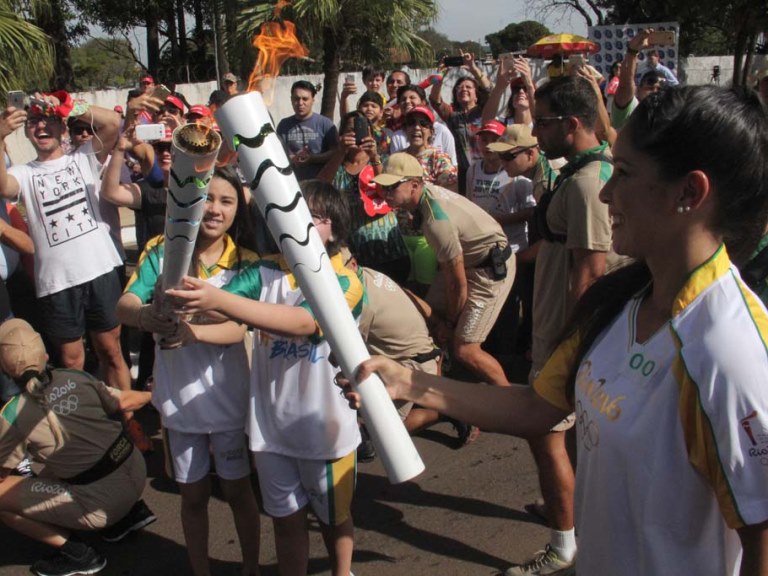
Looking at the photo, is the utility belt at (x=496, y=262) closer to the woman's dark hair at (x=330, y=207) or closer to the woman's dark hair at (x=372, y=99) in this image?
the woman's dark hair at (x=330, y=207)

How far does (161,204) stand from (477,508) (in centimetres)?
285

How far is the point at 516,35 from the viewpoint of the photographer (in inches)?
2416

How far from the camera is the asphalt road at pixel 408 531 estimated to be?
3504mm

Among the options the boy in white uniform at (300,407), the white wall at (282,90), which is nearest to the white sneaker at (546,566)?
the boy in white uniform at (300,407)

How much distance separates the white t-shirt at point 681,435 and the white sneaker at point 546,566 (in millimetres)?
1710

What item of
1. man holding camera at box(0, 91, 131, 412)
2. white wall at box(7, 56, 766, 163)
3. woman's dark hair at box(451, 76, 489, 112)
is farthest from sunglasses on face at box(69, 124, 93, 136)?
white wall at box(7, 56, 766, 163)

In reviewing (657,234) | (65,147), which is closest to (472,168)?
(65,147)

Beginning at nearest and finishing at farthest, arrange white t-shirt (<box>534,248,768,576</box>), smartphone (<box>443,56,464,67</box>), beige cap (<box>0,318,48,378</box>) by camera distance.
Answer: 1. white t-shirt (<box>534,248,768,576</box>)
2. beige cap (<box>0,318,48,378</box>)
3. smartphone (<box>443,56,464,67</box>)

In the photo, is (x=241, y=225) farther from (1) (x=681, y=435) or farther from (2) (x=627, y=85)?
(2) (x=627, y=85)

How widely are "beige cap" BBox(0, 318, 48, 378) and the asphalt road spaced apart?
94 centimetres

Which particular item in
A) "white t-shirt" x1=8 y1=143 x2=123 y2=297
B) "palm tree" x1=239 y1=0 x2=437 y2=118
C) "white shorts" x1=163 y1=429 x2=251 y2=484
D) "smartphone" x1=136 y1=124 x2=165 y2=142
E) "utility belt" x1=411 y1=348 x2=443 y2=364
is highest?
"palm tree" x1=239 y1=0 x2=437 y2=118

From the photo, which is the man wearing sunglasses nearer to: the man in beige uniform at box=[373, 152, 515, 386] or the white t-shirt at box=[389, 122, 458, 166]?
the man in beige uniform at box=[373, 152, 515, 386]

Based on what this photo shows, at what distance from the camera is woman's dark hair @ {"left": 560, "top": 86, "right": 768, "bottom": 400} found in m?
1.42

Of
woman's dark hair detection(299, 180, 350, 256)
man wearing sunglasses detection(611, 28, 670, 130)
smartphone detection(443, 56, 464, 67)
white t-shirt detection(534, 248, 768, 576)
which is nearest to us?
white t-shirt detection(534, 248, 768, 576)
